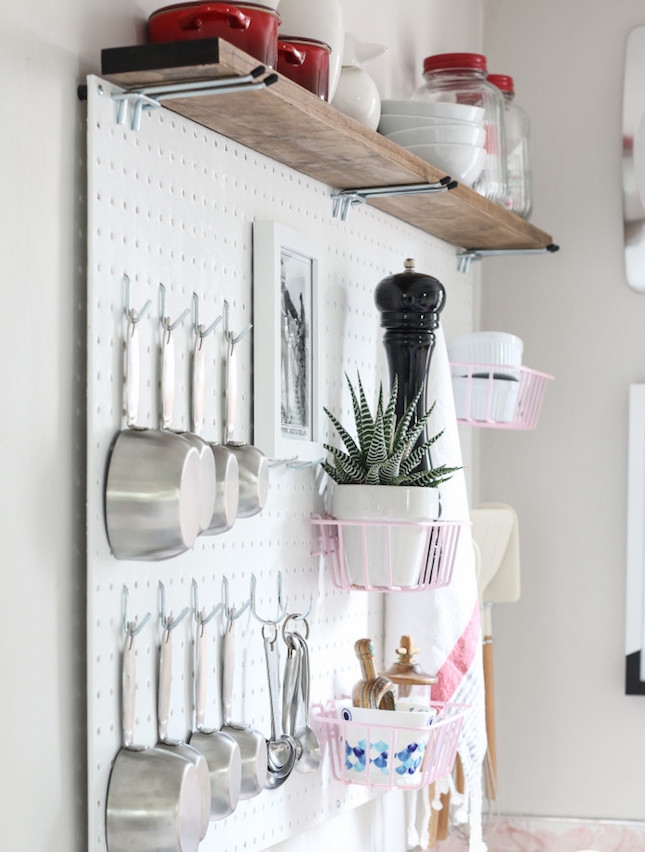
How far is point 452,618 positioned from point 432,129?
67 centimetres

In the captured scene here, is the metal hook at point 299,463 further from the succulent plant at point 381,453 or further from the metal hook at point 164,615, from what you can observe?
the metal hook at point 164,615

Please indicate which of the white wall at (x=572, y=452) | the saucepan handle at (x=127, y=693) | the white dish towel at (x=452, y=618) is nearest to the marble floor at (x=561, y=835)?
the white wall at (x=572, y=452)

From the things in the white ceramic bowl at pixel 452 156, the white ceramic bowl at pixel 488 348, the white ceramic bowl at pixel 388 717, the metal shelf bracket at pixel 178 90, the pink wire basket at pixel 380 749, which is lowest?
the pink wire basket at pixel 380 749

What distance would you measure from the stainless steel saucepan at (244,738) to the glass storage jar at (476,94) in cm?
87

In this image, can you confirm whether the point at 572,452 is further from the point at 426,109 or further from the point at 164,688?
the point at 164,688

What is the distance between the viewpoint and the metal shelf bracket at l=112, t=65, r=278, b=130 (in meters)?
1.02

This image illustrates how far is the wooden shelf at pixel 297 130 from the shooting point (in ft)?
3.26

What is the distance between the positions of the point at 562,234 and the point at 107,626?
1.48 meters

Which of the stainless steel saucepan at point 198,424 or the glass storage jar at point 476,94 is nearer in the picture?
the stainless steel saucepan at point 198,424

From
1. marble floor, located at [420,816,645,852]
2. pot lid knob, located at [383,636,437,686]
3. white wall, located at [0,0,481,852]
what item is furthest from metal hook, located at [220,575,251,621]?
marble floor, located at [420,816,645,852]

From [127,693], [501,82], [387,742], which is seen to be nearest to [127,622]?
[127,693]

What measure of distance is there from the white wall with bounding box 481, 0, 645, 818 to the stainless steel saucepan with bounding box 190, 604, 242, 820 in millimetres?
1163

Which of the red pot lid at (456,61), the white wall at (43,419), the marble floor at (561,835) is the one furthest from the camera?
the marble floor at (561,835)

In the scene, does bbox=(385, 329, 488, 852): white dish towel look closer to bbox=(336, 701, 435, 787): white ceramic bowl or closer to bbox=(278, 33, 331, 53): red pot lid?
bbox=(336, 701, 435, 787): white ceramic bowl
